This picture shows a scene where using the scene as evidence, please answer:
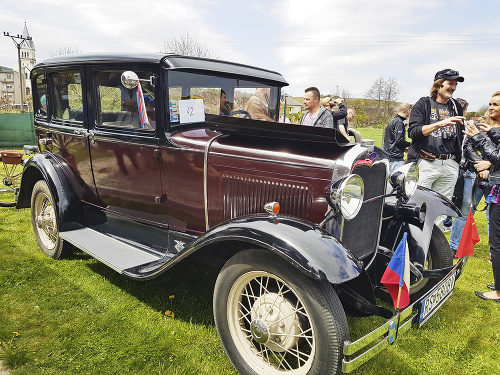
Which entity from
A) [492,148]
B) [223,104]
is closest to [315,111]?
[223,104]

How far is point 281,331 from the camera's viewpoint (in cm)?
211

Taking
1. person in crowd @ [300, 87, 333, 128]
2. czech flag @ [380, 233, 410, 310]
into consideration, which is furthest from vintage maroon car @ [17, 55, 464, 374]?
person in crowd @ [300, 87, 333, 128]

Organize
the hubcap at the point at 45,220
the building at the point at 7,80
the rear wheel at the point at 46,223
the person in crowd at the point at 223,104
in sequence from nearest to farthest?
1. the person in crowd at the point at 223,104
2. the rear wheel at the point at 46,223
3. the hubcap at the point at 45,220
4. the building at the point at 7,80

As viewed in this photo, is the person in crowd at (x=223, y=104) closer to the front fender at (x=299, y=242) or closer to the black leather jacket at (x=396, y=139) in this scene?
the front fender at (x=299, y=242)

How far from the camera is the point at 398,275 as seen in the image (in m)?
1.91

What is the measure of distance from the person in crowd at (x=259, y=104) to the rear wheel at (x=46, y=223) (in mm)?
2175

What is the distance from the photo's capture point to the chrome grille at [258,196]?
7.89 ft

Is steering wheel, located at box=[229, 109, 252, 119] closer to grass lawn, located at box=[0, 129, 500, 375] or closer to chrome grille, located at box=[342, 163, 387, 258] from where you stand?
chrome grille, located at box=[342, 163, 387, 258]

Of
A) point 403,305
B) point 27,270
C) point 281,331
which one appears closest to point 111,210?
point 27,270

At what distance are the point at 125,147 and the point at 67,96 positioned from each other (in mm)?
1147

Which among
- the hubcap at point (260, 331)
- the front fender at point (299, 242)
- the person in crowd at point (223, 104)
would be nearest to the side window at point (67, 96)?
the person in crowd at point (223, 104)

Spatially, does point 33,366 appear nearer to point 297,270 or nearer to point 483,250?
point 297,270

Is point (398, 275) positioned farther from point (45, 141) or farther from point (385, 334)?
point (45, 141)

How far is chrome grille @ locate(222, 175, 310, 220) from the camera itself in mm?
2406
